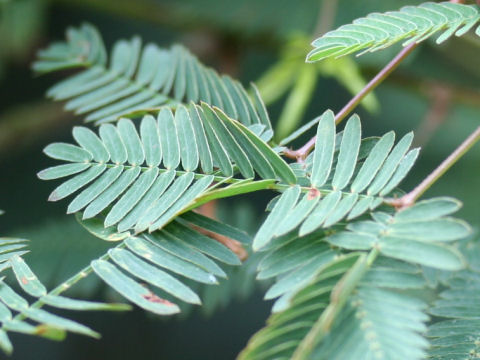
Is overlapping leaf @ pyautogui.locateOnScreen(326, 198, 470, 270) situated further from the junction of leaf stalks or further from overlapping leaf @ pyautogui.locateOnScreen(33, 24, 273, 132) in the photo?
overlapping leaf @ pyautogui.locateOnScreen(33, 24, 273, 132)

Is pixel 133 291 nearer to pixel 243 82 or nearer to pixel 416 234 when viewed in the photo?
pixel 416 234

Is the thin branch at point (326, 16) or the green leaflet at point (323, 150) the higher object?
the thin branch at point (326, 16)

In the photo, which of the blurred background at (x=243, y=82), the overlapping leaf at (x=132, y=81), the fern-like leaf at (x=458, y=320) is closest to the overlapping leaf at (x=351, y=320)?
the fern-like leaf at (x=458, y=320)

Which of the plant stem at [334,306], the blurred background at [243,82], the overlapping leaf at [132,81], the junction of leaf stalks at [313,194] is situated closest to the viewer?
the plant stem at [334,306]

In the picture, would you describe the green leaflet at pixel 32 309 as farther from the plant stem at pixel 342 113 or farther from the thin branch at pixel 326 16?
the thin branch at pixel 326 16

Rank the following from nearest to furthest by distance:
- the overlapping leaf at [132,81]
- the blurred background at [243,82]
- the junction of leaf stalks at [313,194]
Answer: the junction of leaf stalks at [313,194], the overlapping leaf at [132,81], the blurred background at [243,82]

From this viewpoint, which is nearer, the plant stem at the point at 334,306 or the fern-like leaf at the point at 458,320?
the plant stem at the point at 334,306

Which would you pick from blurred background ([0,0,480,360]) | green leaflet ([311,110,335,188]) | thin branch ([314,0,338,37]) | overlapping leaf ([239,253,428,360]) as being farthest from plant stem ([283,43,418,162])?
thin branch ([314,0,338,37])
